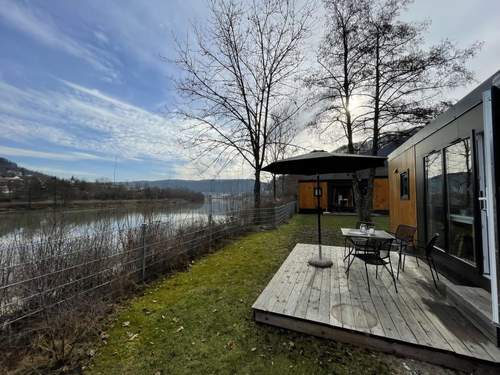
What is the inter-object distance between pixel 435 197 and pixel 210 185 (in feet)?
23.4

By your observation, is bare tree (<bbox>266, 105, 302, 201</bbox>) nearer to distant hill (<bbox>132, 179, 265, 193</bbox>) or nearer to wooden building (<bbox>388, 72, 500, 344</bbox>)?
distant hill (<bbox>132, 179, 265, 193</bbox>)

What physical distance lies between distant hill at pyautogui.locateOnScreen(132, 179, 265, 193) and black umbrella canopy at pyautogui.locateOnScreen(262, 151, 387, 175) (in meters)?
4.49

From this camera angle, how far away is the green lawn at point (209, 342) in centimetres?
187

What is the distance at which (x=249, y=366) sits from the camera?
188cm

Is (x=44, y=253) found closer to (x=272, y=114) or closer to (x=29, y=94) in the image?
(x=29, y=94)

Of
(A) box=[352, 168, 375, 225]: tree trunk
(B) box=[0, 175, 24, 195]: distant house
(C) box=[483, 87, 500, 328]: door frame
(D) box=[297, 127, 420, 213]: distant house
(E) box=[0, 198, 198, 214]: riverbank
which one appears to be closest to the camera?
(C) box=[483, 87, 500, 328]: door frame

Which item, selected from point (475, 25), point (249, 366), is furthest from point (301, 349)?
point (475, 25)

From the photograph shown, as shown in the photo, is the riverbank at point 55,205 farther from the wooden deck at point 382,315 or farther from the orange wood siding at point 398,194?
the orange wood siding at point 398,194

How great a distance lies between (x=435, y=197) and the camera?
3867 millimetres

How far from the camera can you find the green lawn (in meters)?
1.87

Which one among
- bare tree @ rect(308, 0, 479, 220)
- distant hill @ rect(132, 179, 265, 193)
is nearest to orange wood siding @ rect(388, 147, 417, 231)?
bare tree @ rect(308, 0, 479, 220)

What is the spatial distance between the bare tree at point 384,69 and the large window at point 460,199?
5581 millimetres

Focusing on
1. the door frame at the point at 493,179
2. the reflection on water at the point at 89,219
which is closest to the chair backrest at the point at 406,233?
the door frame at the point at 493,179

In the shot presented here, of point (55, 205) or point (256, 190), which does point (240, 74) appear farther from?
point (55, 205)
